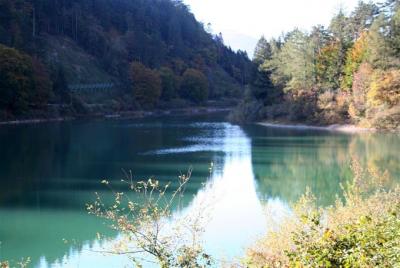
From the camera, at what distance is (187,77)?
112250 mm

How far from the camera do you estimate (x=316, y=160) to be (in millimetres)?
37312

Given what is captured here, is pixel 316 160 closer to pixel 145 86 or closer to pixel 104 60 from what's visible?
pixel 145 86

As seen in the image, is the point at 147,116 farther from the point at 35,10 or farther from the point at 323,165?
the point at 323,165

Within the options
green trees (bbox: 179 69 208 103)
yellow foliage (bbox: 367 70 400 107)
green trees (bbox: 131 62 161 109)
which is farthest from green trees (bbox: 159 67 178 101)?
A: yellow foliage (bbox: 367 70 400 107)

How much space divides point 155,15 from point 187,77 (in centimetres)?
2988

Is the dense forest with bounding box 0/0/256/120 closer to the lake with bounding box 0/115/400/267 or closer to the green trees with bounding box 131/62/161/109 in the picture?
the green trees with bounding box 131/62/161/109

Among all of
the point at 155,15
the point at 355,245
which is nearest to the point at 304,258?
the point at 355,245

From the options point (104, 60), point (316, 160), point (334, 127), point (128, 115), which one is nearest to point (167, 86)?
point (104, 60)

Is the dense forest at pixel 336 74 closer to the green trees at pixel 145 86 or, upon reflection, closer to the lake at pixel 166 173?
the lake at pixel 166 173

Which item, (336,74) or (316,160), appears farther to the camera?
(336,74)

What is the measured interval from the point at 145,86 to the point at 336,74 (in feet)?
138

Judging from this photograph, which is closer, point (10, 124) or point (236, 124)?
point (10, 124)

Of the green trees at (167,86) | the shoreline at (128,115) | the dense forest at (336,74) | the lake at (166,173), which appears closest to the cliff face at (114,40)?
the green trees at (167,86)

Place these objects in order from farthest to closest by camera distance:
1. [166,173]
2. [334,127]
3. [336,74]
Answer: [336,74]
[334,127]
[166,173]
